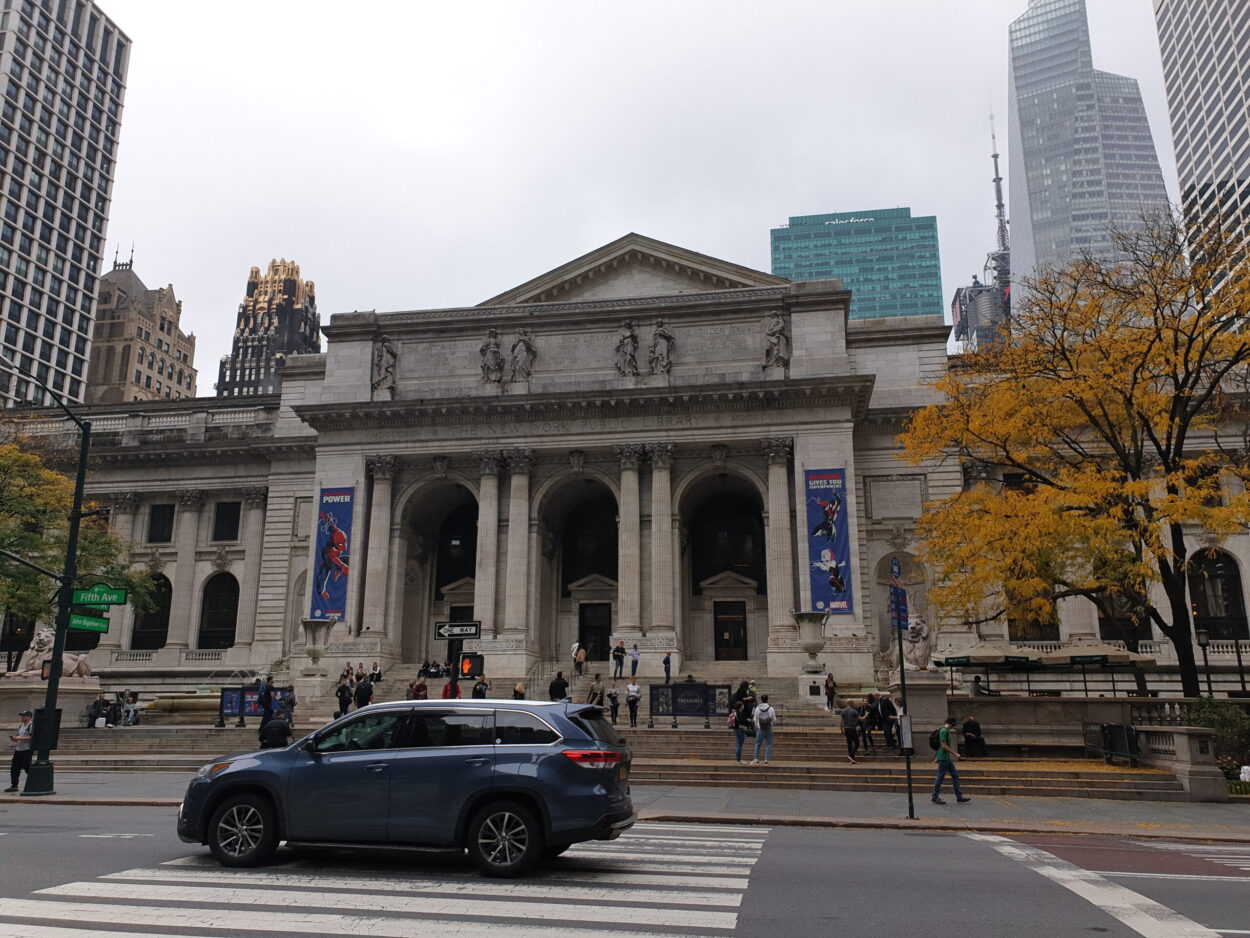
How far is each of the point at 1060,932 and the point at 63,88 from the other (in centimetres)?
12484

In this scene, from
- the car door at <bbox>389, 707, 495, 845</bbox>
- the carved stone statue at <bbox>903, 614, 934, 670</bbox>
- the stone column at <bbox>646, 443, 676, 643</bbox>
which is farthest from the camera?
the stone column at <bbox>646, 443, 676, 643</bbox>

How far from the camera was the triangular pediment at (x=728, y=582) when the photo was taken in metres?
47.5

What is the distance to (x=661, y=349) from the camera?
151ft

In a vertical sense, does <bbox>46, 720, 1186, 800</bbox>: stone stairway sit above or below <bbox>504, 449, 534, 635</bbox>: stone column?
below

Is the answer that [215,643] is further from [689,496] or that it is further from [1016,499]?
[1016,499]

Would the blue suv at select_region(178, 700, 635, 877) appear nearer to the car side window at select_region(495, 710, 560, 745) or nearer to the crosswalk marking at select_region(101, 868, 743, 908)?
the car side window at select_region(495, 710, 560, 745)

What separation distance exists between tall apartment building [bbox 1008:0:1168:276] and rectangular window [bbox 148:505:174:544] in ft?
512

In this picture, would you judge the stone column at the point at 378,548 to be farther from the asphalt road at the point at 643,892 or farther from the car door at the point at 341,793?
the car door at the point at 341,793

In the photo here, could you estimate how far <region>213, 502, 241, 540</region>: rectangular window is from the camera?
5416 cm

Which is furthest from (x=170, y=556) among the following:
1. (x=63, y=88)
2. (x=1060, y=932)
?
(x=63, y=88)

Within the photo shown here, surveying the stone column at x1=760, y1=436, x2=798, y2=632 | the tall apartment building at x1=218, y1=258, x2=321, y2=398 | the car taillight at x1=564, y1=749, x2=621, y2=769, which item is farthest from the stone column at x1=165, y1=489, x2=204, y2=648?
the tall apartment building at x1=218, y1=258, x2=321, y2=398

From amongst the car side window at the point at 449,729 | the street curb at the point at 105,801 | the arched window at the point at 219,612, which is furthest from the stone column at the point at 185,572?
the car side window at the point at 449,729

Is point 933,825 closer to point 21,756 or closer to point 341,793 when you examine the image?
point 341,793

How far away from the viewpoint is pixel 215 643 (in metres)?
52.3
